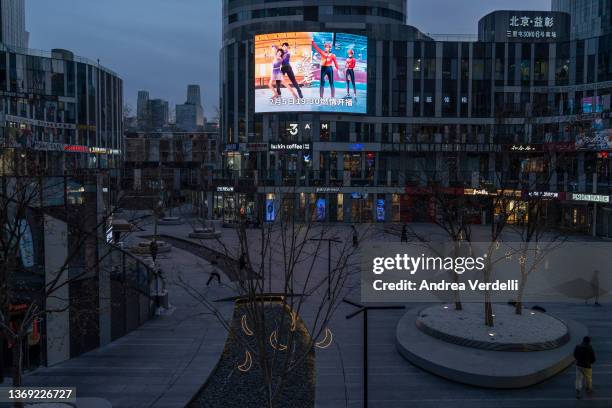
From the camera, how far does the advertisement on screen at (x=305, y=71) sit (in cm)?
5619

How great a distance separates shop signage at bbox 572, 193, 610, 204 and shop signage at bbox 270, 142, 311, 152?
2618cm

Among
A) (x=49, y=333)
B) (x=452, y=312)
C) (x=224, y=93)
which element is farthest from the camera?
(x=224, y=93)

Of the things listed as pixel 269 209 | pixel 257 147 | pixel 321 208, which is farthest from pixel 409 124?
pixel 269 209

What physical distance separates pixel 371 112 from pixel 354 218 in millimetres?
12097

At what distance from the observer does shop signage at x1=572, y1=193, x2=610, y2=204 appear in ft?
138

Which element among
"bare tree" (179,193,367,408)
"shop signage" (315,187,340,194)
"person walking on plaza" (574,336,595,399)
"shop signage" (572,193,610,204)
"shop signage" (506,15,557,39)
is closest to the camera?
"bare tree" (179,193,367,408)

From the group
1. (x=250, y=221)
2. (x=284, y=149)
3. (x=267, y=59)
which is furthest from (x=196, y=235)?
(x=267, y=59)

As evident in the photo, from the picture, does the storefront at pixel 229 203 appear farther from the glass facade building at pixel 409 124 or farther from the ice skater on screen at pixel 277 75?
the ice skater on screen at pixel 277 75

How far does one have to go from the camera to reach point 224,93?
2522 inches

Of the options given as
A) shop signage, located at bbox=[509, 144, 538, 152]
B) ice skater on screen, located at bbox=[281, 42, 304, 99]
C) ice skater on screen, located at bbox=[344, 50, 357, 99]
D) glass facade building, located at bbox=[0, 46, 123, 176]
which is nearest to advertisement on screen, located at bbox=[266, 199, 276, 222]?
ice skater on screen, located at bbox=[281, 42, 304, 99]

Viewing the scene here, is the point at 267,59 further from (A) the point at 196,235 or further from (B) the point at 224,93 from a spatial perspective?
(A) the point at 196,235

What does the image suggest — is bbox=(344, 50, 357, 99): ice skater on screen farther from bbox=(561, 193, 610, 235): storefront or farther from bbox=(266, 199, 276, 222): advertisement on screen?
bbox=(561, 193, 610, 235): storefront

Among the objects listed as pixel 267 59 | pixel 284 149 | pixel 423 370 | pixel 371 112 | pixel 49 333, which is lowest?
pixel 423 370

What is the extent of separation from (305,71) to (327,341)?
42.0m
